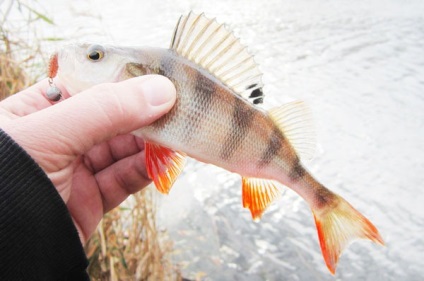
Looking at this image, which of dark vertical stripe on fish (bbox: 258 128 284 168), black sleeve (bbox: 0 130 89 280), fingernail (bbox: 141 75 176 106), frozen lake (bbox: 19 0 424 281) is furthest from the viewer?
frozen lake (bbox: 19 0 424 281)

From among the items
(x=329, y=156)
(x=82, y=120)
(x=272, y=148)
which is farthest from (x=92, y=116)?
(x=329, y=156)

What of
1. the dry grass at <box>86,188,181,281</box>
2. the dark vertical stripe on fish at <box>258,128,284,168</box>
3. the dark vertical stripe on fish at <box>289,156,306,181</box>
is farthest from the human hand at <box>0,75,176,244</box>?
the dry grass at <box>86,188,181,281</box>

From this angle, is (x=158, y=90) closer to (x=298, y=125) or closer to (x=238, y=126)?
(x=238, y=126)

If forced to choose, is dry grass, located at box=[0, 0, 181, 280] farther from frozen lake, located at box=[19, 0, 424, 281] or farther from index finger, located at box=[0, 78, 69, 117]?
index finger, located at box=[0, 78, 69, 117]

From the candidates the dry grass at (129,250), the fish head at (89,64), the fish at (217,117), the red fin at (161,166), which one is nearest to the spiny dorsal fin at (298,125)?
the fish at (217,117)

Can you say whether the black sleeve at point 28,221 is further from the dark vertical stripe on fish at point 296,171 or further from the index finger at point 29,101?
the dark vertical stripe on fish at point 296,171

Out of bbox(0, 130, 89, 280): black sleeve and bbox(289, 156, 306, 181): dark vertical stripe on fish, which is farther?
bbox(289, 156, 306, 181): dark vertical stripe on fish
